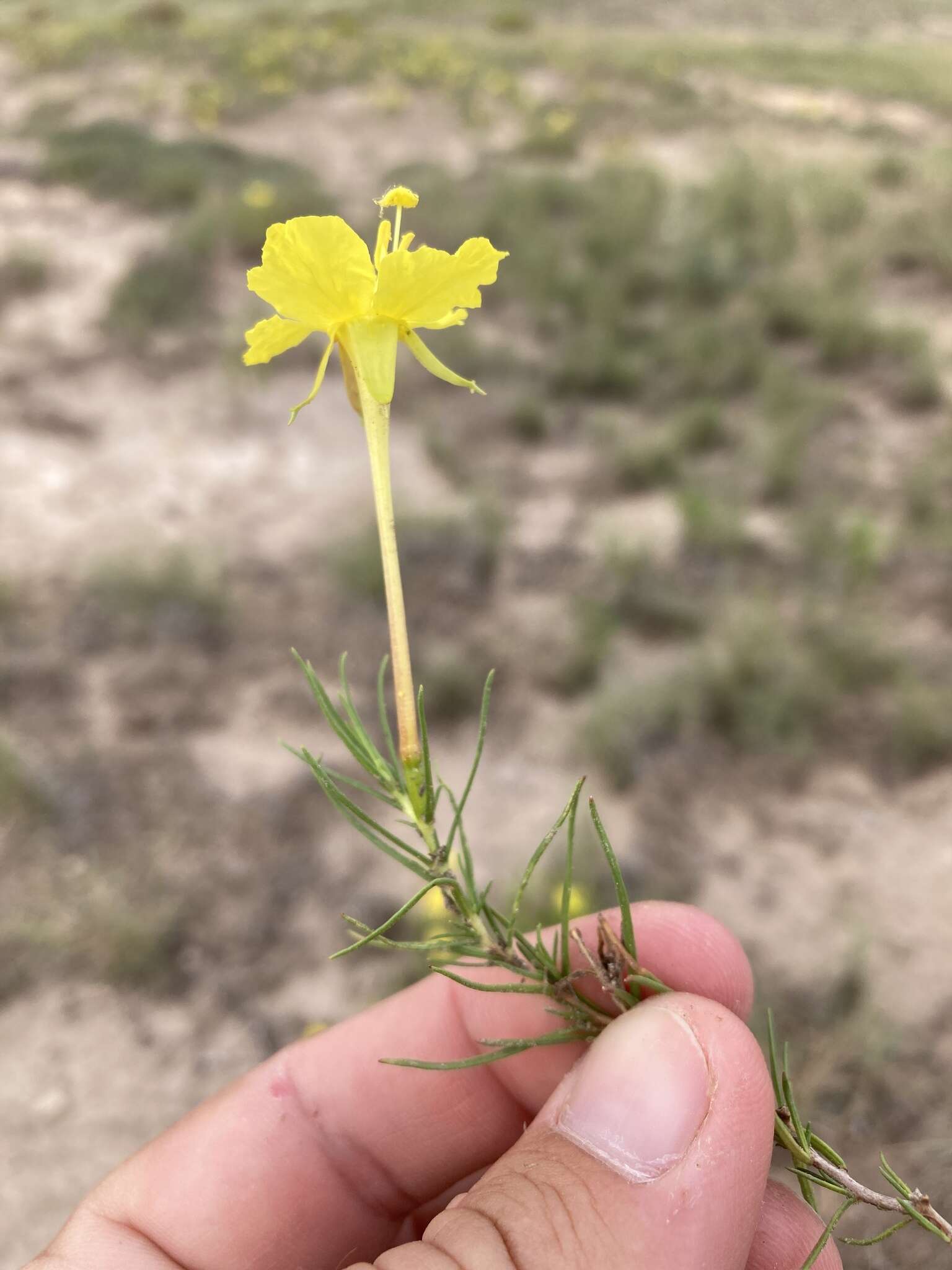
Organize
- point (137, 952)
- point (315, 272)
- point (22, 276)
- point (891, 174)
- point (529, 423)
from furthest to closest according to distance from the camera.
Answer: point (891, 174) → point (22, 276) → point (529, 423) → point (137, 952) → point (315, 272)

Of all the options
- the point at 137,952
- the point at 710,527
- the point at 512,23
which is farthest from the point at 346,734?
the point at 512,23

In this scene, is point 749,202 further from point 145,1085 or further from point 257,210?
point 145,1085

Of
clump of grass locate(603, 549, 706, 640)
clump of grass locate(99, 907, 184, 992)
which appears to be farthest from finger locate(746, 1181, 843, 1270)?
clump of grass locate(603, 549, 706, 640)

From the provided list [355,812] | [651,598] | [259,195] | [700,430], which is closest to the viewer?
[355,812]

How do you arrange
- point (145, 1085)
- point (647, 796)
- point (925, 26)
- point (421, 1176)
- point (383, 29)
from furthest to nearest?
point (925, 26), point (383, 29), point (647, 796), point (145, 1085), point (421, 1176)

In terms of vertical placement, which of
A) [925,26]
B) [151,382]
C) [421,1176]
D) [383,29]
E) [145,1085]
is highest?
[925,26]

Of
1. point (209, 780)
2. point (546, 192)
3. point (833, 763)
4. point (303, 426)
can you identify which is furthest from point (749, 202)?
point (209, 780)

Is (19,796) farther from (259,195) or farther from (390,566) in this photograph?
(259,195)
